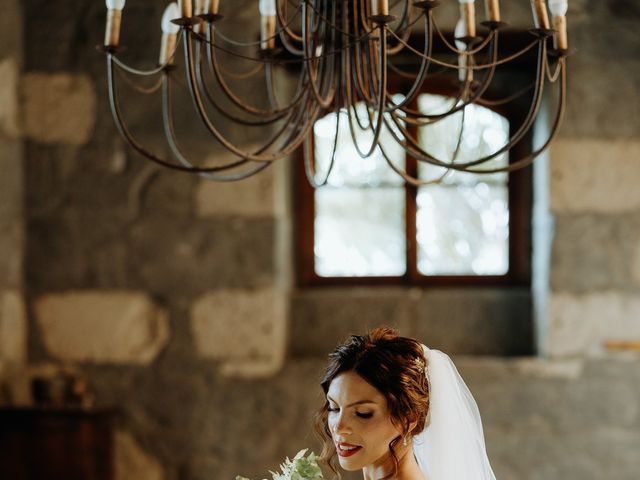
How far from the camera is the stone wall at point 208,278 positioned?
12.3 feet

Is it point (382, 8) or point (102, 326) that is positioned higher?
point (382, 8)

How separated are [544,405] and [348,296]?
3.04 ft

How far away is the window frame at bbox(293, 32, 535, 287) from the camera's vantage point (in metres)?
4.05

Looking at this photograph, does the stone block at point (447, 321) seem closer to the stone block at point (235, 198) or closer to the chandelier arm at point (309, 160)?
the stone block at point (235, 198)

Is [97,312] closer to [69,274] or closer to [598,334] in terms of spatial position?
[69,274]

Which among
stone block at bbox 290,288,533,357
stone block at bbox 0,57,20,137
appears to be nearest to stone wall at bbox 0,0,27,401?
stone block at bbox 0,57,20,137

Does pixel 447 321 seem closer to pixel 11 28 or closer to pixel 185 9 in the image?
pixel 11 28

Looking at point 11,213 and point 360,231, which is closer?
point 11,213

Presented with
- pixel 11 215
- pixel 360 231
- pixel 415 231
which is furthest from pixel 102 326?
pixel 415 231

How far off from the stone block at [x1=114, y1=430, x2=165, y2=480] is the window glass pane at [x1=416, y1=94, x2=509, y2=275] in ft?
4.56

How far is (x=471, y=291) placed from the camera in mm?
4047

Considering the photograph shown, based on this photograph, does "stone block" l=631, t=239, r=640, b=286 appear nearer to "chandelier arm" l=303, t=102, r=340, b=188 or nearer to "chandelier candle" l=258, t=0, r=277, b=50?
"chandelier arm" l=303, t=102, r=340, b=188

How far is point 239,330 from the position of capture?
379cm

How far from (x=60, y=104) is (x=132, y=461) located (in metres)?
1.48
